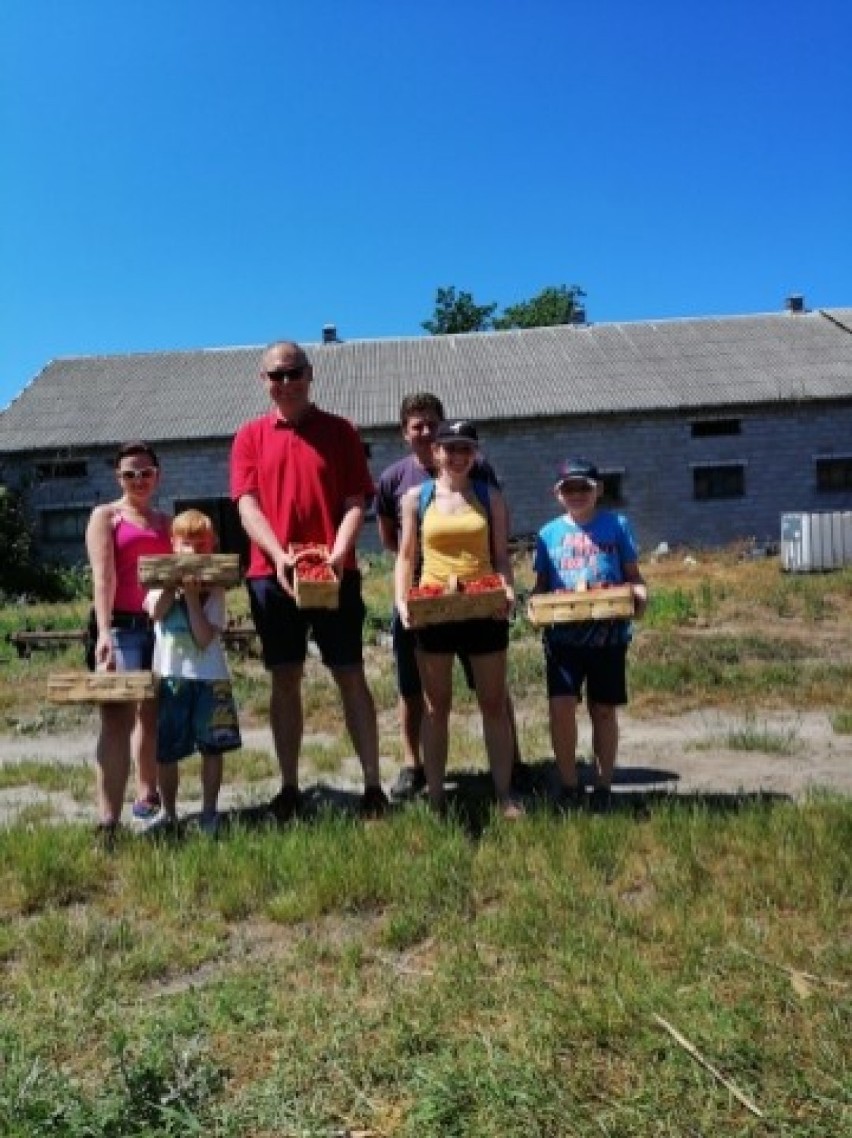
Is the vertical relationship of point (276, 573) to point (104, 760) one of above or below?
above

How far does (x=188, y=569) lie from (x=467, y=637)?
4.03 ft

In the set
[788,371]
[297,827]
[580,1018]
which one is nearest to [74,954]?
[297,827]

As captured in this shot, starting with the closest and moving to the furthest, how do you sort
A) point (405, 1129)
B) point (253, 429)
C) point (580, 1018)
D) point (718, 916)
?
1. point (405, 1129)
2. point (580, 1018)
3. point (718, 916)
4. point (253, 429)

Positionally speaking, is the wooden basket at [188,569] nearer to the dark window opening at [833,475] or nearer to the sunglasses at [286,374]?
the sunglasses at [286,374]

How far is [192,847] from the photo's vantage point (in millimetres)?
3822

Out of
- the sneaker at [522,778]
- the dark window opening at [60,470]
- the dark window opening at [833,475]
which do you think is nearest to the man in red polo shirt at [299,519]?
the sneaker at [522,778]

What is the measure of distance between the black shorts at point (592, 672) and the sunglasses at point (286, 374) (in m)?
1.70

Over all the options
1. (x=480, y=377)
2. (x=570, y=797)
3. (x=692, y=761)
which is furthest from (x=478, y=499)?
(x=480, y=377)

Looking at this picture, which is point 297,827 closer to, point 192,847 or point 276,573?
point 192,847

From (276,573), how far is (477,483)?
0.99 m

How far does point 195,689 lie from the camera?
430 cm

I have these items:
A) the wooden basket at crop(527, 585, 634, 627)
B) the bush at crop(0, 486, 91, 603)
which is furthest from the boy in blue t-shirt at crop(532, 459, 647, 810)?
the bush at crop(0, 486, 91, 603)

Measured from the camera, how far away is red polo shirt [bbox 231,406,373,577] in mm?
4355

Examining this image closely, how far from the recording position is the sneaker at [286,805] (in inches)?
176
